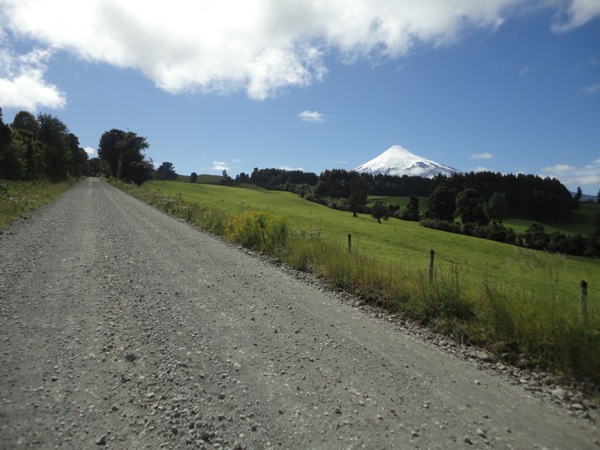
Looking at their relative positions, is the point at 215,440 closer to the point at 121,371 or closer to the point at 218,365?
the point at 218,365

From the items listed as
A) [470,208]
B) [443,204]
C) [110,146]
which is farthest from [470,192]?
[110,146]

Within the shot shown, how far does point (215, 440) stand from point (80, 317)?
13.2ft

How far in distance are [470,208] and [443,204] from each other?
9.51 m

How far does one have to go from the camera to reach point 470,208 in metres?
81.8

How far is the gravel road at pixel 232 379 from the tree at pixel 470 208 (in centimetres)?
8399

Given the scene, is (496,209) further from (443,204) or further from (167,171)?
(167,171)

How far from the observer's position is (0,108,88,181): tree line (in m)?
34.4

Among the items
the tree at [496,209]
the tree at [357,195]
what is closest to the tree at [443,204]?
the tree at [496,209]

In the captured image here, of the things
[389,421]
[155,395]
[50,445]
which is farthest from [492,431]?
[50,445]

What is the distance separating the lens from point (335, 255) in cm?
998

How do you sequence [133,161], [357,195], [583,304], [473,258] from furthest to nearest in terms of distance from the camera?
[357,195]
[133,161]
[473,258]
[583,304]

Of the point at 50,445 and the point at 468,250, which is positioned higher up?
the point at 50,445

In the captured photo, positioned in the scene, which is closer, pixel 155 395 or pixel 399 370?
pixel 155 395

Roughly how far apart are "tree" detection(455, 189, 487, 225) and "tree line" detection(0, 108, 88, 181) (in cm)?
8568
